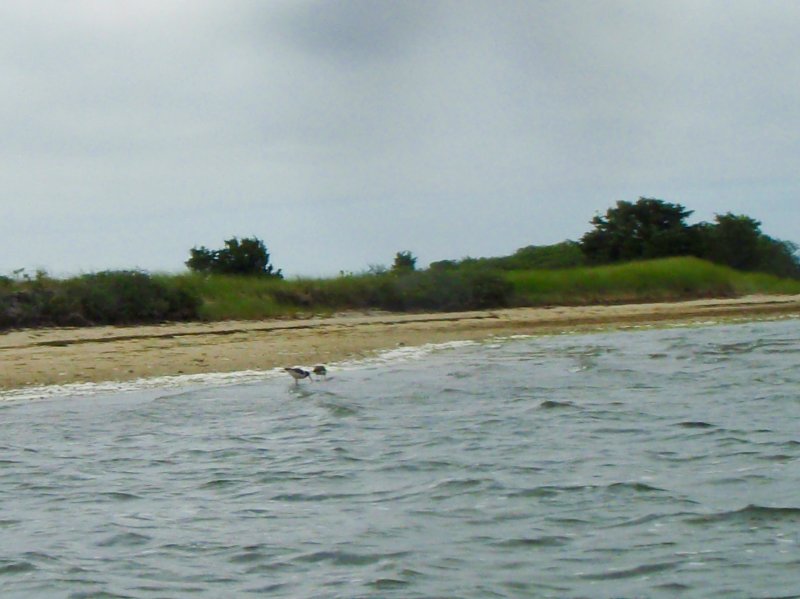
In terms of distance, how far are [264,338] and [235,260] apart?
1157 cm

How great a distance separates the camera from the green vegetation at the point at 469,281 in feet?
73.5

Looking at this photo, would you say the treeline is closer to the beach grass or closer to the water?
the water

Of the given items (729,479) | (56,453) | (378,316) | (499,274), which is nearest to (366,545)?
(729,479)

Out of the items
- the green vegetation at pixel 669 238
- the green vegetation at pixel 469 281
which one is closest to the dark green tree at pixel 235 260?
the green vegetation at pixel 469 281

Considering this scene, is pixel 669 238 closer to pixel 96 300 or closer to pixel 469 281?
pixel 469 281

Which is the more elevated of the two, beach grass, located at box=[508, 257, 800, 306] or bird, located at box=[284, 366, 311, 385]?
beach grass, located at box=[508, 257, 800, 306]

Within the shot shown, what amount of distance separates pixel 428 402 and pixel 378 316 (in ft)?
43.5

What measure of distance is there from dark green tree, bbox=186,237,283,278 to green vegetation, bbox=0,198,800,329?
0.03m

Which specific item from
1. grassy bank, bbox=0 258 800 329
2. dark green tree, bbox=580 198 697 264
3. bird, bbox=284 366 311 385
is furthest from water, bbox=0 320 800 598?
dark green tree, bbox=580 198 697 264

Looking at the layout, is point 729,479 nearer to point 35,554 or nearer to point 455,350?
point 35,554

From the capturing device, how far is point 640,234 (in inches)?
1528

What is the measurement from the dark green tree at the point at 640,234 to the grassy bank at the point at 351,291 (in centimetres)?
222

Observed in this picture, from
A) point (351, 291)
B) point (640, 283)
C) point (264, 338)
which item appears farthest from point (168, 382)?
point (640, 283)

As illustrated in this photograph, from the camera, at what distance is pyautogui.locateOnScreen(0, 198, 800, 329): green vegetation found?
22391mm
